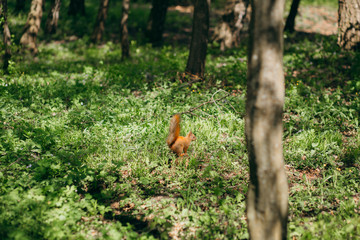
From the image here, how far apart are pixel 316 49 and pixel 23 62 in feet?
34.5

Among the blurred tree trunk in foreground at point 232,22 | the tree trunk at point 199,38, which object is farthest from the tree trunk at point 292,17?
the tree trunk at point 199,38

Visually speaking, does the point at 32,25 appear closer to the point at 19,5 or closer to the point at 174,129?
the point at 19,5

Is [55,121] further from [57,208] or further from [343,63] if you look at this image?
[343,63]

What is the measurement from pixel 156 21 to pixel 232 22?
12.6 ft

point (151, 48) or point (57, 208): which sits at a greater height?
point (151, 48)

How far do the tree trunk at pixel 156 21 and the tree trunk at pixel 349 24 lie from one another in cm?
776

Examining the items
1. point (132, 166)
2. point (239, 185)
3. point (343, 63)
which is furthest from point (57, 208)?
point (343, 63)

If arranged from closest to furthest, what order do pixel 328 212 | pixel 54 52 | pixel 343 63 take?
pixel 328 212 → pixel 343 63 → pixel 54 52

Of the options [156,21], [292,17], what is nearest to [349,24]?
[292,17]

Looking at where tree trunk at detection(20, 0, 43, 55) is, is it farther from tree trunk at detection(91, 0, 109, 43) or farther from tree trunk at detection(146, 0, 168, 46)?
tree trunk at detection(146, 0, 168, 46)

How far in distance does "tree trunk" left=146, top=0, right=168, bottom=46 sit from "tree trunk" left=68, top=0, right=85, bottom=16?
20.9 feet

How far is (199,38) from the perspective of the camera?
7.62 metres

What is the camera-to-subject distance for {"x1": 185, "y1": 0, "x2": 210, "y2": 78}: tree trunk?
24.3ft

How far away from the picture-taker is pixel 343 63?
8562 millimetres
